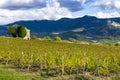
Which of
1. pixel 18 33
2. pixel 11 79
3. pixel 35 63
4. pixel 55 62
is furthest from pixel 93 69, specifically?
pixel 18 33

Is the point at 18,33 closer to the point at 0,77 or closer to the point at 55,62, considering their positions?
the point at 55,62

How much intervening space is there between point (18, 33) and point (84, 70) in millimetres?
110360

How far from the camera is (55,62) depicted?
165ft

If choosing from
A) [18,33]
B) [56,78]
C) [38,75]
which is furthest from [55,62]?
[18,33]

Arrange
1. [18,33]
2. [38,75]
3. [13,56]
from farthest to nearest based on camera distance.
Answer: [18,33] → [13,56] → [38,75]

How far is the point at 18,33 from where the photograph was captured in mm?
155625

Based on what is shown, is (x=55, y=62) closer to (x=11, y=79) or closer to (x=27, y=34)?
(x=11, y=79)

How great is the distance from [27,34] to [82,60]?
11043 centimetres

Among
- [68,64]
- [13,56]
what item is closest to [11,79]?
[68,64]

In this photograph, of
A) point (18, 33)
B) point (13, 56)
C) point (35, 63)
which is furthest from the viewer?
point (18, 33)

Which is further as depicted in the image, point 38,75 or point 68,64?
point 68,64

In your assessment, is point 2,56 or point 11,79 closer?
point 11,79

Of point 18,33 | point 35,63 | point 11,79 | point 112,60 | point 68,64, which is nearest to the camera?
point 11,79

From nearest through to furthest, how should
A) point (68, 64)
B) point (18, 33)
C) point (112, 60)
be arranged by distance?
point (68, 64) < point (112, 60) < point (18, 33)
